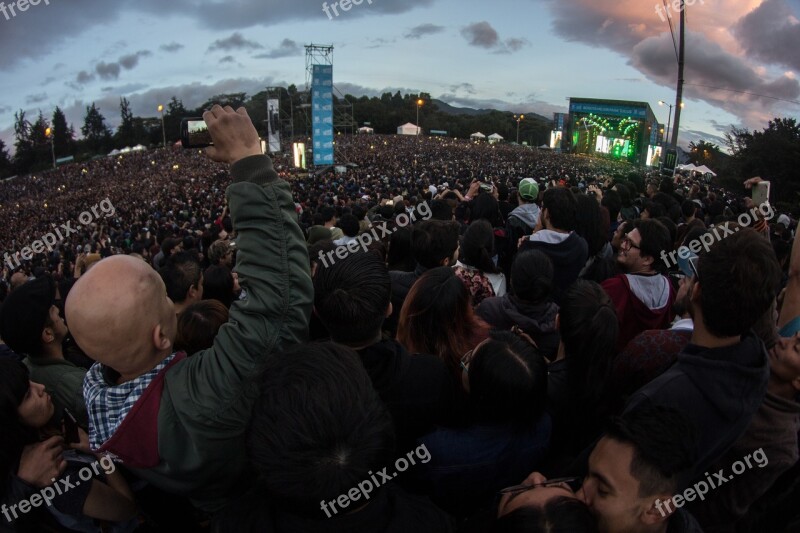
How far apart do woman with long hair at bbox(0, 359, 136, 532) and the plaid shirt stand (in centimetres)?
19

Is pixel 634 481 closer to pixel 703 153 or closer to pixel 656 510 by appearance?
pixel 656 510

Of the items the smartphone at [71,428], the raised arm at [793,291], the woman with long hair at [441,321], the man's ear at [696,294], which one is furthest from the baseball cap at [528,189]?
the smartphone at [71,428]

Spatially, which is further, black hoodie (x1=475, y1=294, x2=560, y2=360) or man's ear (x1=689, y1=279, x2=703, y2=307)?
black hoodie (x1=475, y1=294, x2=560, y2=360)

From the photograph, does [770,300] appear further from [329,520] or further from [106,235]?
[106,235]

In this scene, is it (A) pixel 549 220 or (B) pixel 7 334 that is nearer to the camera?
(B) pixel 7 334

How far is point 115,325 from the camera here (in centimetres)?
129

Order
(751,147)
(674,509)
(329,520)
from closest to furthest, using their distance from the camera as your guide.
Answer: (329,520), (674,509), (751,147)

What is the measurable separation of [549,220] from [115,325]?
118 inches

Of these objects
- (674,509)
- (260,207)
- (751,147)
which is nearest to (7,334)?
(260,207)

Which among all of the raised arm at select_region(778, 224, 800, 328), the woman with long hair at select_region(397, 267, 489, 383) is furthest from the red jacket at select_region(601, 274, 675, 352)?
the woman with long hair at select_region(397, 267, 489, 383)

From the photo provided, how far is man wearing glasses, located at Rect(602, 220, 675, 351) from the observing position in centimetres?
279

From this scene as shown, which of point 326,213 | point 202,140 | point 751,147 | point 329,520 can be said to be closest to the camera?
point 329,520

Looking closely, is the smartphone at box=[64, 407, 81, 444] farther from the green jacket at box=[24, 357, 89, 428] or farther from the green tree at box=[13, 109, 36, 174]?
the green tree at box=[13, 109, 36, 174]

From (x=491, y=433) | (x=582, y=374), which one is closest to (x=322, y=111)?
(x=582, y=374)
